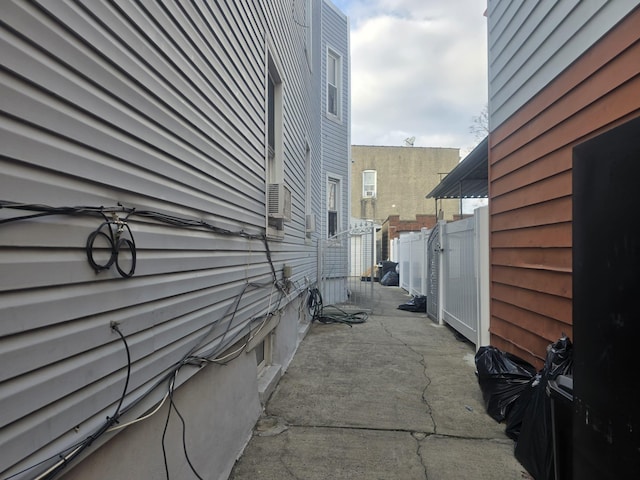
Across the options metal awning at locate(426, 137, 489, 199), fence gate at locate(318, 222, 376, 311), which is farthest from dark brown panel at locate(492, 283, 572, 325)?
fence gate at locate(318, 222, 376, 311)

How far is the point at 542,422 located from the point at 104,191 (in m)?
2.92

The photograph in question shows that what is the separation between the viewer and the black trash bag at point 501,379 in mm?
3332

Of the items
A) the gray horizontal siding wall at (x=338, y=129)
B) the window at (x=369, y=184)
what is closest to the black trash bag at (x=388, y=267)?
the gray horizontal siding wall at (x=338, y=129)

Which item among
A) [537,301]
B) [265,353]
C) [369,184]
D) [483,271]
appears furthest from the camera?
[369,184]

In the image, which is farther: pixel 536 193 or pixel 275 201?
pixel 275 201

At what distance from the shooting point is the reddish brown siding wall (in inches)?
98.3

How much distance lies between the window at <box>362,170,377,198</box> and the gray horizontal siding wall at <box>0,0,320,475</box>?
2735 cm

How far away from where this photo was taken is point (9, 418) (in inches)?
40.7

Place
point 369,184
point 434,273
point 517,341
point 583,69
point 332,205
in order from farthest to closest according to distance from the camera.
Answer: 1. point 369,184
2. point 332,205
3. point 434,273
4. point 517,341
5. point 583,69

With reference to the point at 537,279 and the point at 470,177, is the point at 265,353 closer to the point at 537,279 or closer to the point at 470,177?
the point at 537,279

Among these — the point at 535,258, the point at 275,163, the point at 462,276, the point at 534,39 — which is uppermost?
the point at 534,39

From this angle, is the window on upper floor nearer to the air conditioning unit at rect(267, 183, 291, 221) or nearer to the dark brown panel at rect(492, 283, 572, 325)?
the air conditioning unit at rect(267, 183, 291, 221)

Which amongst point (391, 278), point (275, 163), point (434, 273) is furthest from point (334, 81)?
point (391, 278)

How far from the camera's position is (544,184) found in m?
3.37
